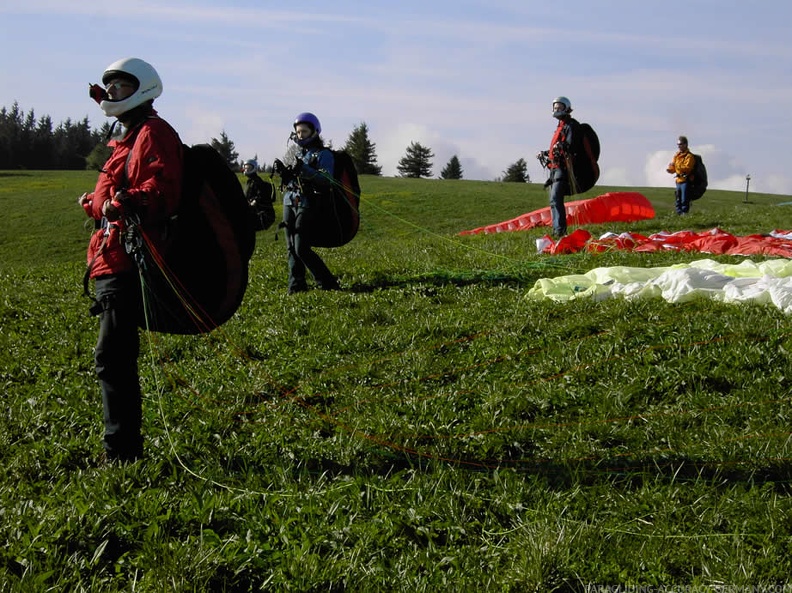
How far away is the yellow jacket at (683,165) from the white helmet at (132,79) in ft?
57.7

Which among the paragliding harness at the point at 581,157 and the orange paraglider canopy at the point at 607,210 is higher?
the paragliding harness at the point at 581,157

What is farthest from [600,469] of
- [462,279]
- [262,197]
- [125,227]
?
[262,197]

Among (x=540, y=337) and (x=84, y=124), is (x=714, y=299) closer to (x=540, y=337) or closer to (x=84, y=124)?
(x=540, y=337)

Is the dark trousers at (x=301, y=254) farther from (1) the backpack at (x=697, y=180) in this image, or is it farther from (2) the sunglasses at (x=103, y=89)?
(1) the backpack at (x=697, y=180)

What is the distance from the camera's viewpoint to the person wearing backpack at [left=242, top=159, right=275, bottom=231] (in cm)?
984

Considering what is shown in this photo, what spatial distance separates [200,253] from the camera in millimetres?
5305

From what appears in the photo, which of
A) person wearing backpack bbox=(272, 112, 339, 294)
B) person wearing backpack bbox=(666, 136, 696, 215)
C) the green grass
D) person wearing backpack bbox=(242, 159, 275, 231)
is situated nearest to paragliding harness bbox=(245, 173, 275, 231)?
person wearing backpack bbox=(242, 159, 275, 231)

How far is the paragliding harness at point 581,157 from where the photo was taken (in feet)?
45.3

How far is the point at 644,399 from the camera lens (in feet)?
19.1

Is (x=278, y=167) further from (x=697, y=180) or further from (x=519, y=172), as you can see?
(x=519, y=172)

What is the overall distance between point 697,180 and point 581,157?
7.90 m

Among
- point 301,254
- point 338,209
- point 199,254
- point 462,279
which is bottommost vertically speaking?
point 462,279

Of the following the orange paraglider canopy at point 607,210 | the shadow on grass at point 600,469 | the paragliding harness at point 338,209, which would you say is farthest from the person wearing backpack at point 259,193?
the orange paraglider canopy at point 607,210

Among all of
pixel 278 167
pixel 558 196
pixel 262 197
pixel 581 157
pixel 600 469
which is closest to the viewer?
pixel 600 469
